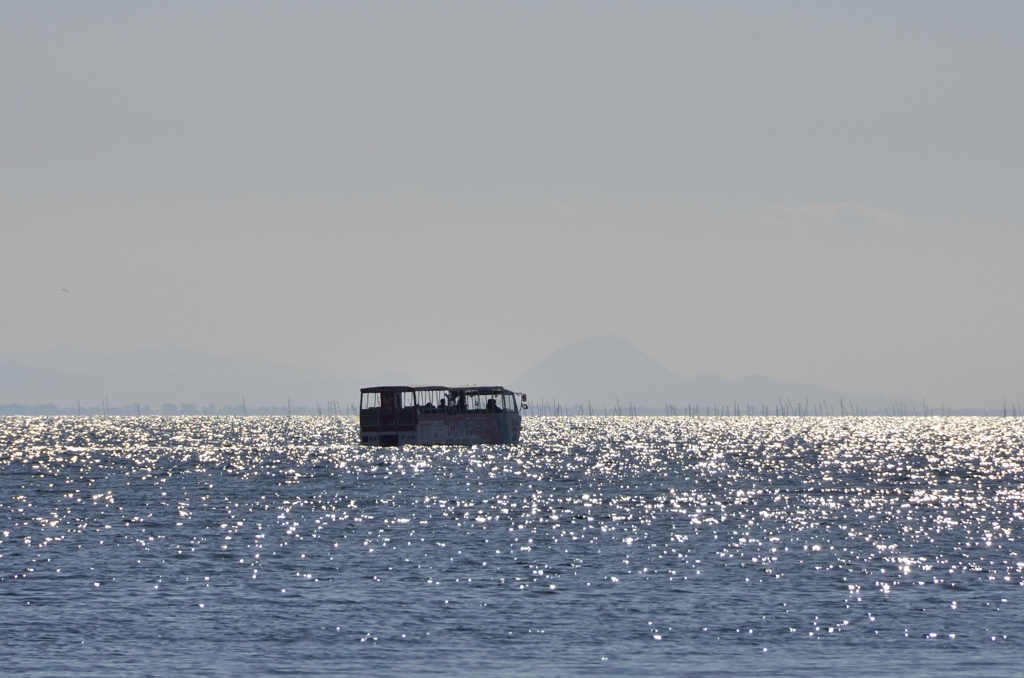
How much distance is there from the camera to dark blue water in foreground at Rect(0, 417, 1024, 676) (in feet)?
107

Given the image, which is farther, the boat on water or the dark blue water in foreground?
the boat on water

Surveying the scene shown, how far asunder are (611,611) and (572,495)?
45269mm

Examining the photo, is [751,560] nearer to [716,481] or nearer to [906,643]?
[906,643]

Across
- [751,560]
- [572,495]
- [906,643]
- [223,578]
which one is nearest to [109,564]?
[223,578]

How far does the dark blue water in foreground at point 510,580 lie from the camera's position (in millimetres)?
32719

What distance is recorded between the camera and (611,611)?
38719mm

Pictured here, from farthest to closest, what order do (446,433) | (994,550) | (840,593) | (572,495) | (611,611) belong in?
(446,433)
(572,495)
(994,550)
(840,593)
(611,611)

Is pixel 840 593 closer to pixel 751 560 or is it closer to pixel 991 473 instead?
pixel 751 560

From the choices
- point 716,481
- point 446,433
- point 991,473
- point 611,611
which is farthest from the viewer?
point 446,433

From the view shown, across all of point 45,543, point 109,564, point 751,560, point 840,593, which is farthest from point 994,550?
point 45,543

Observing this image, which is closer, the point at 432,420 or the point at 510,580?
the point at 510,580

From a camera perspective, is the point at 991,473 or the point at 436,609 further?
the point at 991,473

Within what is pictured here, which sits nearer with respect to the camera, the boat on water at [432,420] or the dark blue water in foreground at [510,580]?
the dark blue water in foreground at [510,580]

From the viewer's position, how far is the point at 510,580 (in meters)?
44.8
